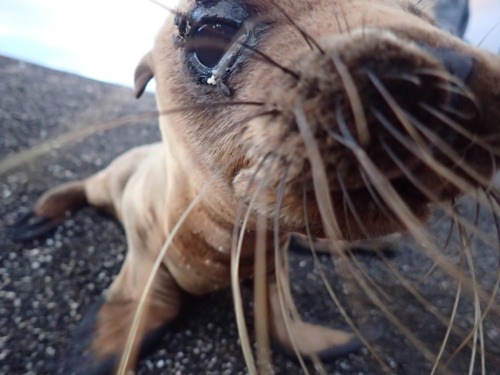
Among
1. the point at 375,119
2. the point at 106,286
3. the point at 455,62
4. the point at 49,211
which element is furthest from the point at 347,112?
the point at 49,211

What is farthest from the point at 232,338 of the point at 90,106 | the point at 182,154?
the point at 90,106

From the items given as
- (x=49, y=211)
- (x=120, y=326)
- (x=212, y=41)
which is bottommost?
(x=49, y=211)

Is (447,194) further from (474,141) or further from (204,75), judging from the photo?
(204,75)

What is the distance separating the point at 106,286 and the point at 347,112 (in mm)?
1291

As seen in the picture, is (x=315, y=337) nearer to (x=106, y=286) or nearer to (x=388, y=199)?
(x=106, y=286)

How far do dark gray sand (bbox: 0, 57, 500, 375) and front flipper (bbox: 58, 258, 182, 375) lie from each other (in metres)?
0.04

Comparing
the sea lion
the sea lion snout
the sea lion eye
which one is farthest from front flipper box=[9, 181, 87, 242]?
the sea lion snout

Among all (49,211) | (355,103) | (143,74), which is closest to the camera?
(355,103)

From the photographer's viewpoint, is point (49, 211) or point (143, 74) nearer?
point (143, 74)

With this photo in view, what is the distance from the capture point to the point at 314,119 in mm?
604

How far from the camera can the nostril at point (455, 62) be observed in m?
0.60

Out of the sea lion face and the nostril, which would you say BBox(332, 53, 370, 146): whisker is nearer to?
the sea lion face

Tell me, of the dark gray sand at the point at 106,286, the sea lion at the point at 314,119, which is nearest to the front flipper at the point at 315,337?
the dark gray sand at the point at 106,286

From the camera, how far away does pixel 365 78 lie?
58 centimetres
